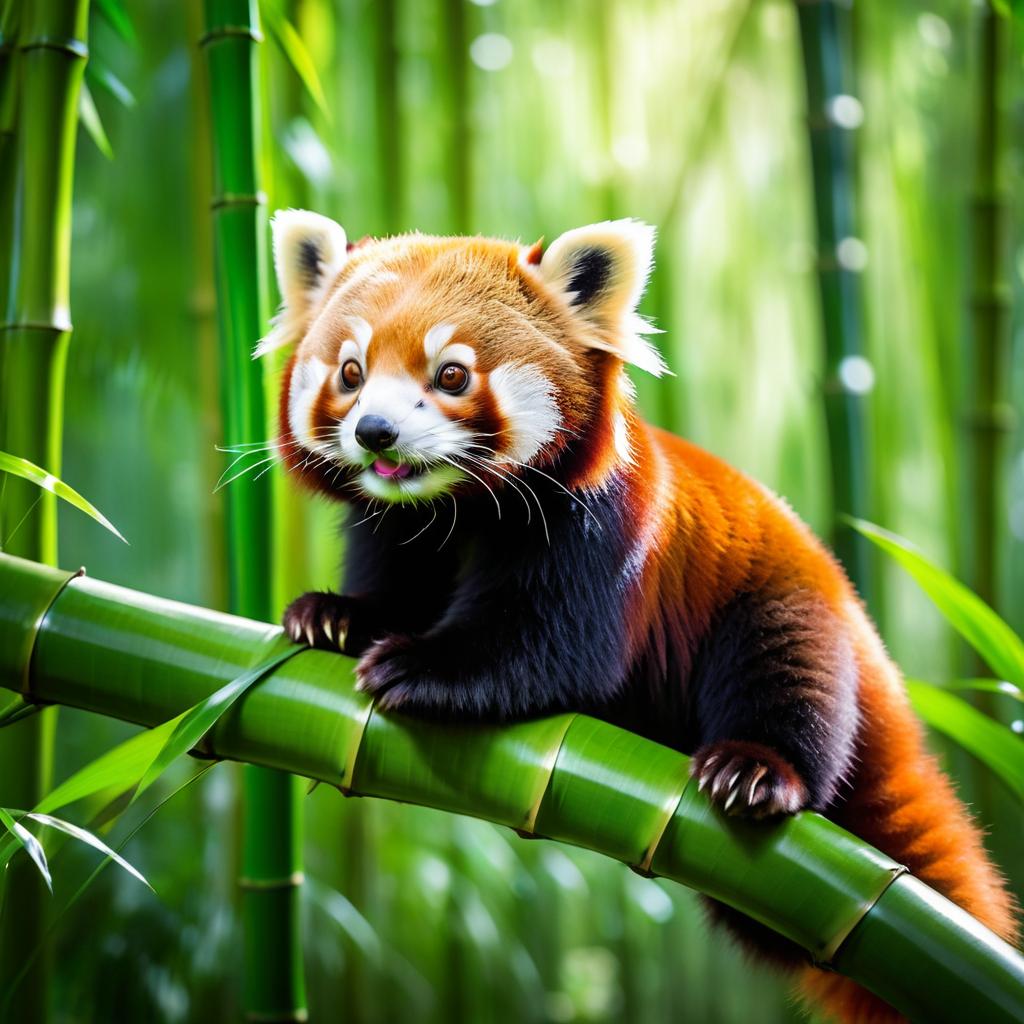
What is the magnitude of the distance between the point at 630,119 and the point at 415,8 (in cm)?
49

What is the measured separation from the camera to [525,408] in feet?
2.67

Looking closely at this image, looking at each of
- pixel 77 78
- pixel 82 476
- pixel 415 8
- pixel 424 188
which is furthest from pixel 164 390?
pixel 77 78

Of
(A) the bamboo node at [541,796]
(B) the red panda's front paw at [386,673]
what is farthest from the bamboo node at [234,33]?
(A) the bamboo node at [541,796]

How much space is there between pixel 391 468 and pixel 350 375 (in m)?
0.09

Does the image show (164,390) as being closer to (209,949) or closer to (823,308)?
(209,949)

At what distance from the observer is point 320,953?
2.02 metres

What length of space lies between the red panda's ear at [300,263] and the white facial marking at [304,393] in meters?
0.04

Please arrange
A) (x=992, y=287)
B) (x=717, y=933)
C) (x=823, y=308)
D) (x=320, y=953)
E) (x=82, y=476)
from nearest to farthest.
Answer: (x=717, y=933), (x=823, y=308), (x=992, y=287), (x=82, y=476), (x=320, y=953)

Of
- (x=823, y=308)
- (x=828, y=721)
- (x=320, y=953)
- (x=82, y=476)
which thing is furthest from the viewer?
(x=320, y=953)

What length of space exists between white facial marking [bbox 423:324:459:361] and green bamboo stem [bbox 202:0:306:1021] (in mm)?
190

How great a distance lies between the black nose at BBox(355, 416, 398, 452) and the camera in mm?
751

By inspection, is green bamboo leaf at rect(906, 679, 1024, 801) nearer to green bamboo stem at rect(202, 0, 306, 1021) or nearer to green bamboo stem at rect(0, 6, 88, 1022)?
green bamboo stem at rect(202, 0, 306, 1021)

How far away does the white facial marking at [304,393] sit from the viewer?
2.73 feet

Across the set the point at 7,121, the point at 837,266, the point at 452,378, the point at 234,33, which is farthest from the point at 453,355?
the point at 837,266
